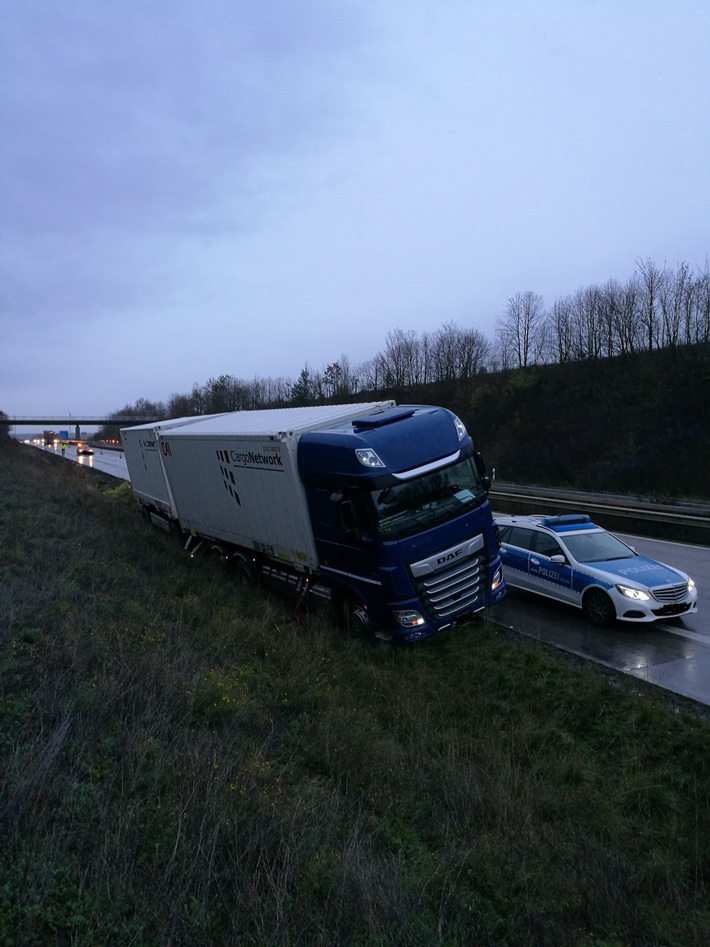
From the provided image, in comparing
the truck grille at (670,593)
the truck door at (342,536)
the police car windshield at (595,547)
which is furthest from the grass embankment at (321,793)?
the police car windshield at (595,547)

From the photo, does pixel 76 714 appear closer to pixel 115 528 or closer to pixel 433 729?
pixel 433 729

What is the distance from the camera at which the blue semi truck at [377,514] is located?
27.1 feet

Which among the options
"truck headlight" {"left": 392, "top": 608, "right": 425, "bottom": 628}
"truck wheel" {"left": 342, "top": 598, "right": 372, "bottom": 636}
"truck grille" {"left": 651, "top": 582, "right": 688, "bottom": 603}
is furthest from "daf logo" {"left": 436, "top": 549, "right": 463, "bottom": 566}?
"truck grille" {"left": 651, "top": 582, "right": 688, "bottom": 603}

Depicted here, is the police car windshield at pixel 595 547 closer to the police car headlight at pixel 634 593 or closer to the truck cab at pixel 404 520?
the police car headlight at pixel 634 593

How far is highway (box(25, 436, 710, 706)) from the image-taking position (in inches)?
301

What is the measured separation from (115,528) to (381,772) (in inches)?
548

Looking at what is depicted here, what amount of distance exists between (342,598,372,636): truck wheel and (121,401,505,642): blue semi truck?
0.07ft

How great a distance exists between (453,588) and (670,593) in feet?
11.0

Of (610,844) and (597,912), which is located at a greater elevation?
(597,912)

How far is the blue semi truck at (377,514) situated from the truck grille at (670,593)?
2.23 m

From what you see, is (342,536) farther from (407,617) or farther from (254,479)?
(254,479)

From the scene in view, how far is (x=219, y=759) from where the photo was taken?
4.58 metres

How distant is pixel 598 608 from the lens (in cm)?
949

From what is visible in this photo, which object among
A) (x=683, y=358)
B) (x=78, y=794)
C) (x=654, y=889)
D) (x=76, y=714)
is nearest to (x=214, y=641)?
(x=76, y=714)
